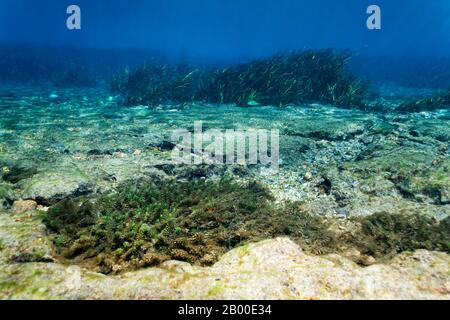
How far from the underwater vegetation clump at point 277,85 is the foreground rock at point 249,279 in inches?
486

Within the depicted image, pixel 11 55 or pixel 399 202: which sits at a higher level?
pixel 11 55

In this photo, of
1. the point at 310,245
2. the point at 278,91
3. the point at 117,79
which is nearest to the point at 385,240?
the point at 310,245

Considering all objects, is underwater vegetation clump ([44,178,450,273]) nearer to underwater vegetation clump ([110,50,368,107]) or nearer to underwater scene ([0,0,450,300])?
underwater scene ([0,0,450,300])

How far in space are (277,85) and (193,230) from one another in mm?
13375

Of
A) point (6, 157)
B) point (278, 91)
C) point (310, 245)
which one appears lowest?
point (310, 245)

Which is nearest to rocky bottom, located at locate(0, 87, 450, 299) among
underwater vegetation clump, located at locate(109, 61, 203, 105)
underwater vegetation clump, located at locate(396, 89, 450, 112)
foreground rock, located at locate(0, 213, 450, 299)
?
foreground rock, located at locate(0, 213, 450, 299)

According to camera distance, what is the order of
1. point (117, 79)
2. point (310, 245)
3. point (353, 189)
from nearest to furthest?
point (310, 245) → point (353, 189) → point (117, 79)

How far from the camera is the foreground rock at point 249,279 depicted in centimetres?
315

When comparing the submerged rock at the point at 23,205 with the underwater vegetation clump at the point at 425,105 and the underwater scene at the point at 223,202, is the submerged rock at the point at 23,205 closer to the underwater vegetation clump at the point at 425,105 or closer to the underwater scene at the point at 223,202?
the underwater scene at the point at 223,202

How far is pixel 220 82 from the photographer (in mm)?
17609

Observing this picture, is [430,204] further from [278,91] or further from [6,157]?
[278,91]

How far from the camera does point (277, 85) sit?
16844 millimetres

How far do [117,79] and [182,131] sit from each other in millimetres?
13145
